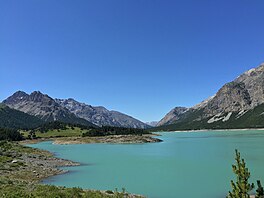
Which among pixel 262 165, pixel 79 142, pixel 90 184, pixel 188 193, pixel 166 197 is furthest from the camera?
pixel 79 142

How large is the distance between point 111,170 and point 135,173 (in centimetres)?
644

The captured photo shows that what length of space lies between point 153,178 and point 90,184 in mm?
11004

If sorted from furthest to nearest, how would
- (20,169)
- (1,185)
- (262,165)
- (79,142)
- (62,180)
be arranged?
(79,142)
(262,165)
(20,169)
(62,180)
(1,185)

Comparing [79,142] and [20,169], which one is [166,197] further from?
[79,142]

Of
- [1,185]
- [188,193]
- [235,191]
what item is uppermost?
[235,191]

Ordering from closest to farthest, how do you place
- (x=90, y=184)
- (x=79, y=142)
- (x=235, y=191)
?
(x=235, y=191) → (x=90, y=184) → (x=79, y=142)

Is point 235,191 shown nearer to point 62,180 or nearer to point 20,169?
point 62,180

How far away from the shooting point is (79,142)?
165 meters

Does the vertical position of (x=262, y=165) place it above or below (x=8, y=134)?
below

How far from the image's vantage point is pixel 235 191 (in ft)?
43.9

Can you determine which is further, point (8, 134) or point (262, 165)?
point (8, 134)

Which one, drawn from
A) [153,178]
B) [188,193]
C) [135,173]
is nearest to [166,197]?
[188,193]

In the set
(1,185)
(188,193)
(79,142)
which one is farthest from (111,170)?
(79,142)

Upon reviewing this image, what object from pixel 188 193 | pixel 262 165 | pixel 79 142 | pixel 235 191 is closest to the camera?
pixel 235 191
